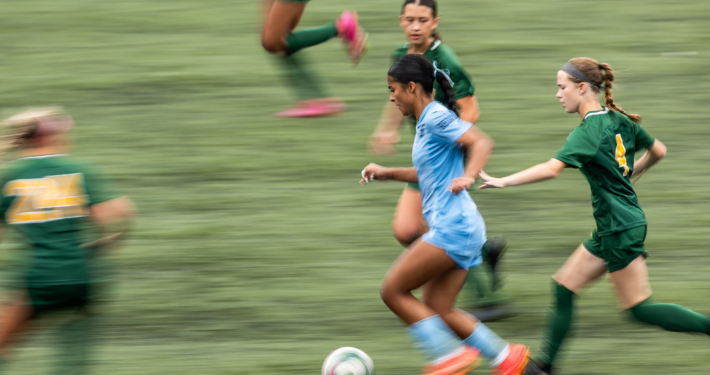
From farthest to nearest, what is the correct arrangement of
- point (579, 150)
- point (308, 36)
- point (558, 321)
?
point (308, 36) → point (558, 321) → point (579, 150)

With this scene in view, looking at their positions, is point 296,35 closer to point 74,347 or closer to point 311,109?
point 311,109

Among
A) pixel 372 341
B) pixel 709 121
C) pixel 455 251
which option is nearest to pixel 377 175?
pixel 455 251

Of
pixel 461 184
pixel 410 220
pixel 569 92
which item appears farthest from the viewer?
pixel 410 220

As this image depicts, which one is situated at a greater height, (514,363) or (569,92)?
(569,92)

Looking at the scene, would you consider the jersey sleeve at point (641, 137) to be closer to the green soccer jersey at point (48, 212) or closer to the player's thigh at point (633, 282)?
the player's thigh at point (633, 282)

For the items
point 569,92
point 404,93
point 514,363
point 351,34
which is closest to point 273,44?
A: point 351,34

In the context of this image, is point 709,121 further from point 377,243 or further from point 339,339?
point 339,339

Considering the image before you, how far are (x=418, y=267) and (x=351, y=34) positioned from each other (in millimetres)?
4483

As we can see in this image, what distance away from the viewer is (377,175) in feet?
15.9

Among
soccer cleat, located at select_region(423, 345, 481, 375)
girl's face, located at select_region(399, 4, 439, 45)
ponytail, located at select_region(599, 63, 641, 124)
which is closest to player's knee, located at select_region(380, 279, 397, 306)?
soccer cleat, located at select_region(423, 345, 481, 375)

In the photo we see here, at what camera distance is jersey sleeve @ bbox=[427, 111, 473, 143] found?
4.65 meters

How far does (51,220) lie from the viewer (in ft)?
14.7

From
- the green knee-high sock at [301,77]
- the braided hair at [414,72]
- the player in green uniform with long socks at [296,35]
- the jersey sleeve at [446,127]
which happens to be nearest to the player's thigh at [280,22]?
the player in green uniform with long socks at [296,35]

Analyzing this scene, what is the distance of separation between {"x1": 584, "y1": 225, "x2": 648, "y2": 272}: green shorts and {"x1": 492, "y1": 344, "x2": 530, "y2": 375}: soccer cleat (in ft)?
2.09
